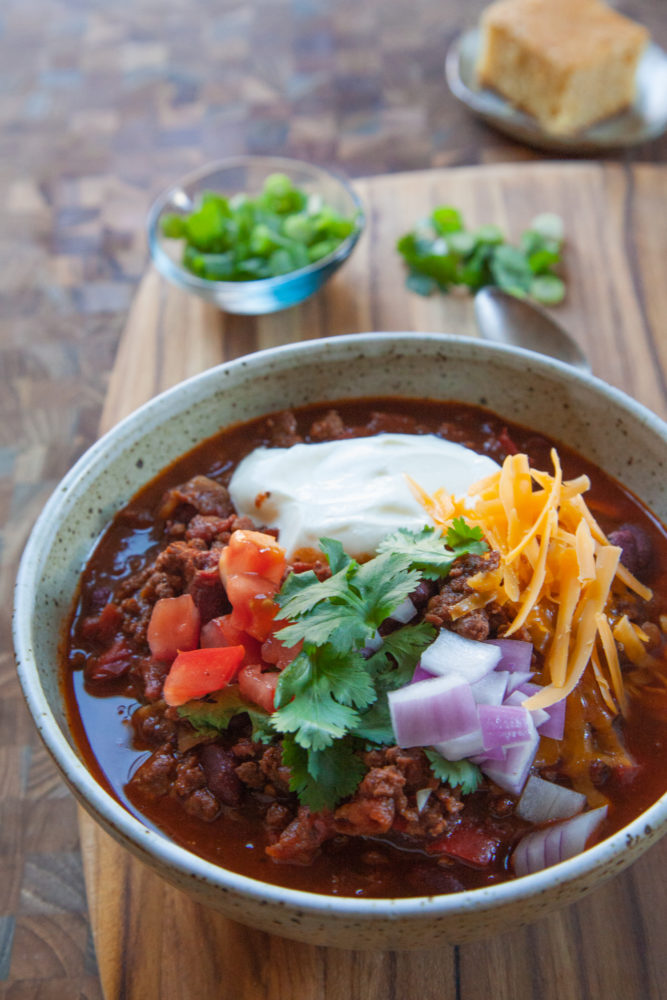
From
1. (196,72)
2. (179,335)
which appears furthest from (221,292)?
(196,72)

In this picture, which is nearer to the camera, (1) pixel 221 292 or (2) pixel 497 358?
(2) pixel 497 358

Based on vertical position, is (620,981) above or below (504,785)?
below

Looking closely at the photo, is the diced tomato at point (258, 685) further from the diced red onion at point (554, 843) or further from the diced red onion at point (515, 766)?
the diced red onion at point (554, 843)

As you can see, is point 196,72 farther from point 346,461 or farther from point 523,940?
point 523,940

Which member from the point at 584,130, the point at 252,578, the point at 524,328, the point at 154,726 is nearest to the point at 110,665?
the point at 154,726

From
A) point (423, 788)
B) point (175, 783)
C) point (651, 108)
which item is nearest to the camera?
point (423, 788)

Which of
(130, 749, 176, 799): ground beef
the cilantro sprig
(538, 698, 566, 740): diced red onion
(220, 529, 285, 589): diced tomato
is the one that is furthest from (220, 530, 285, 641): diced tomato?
the cilantro sprig

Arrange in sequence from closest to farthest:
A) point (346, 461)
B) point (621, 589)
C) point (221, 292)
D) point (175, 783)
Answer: point (175, 783) → point (621, 589) → point (346, 461) → point (221, 292)

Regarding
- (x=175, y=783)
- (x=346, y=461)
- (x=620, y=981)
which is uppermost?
(x=346, y=461)

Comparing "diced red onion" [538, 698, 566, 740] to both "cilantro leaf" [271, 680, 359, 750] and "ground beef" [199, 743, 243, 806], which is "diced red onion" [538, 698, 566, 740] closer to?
"cilantro leaf" [271, 680, 359, 750]
